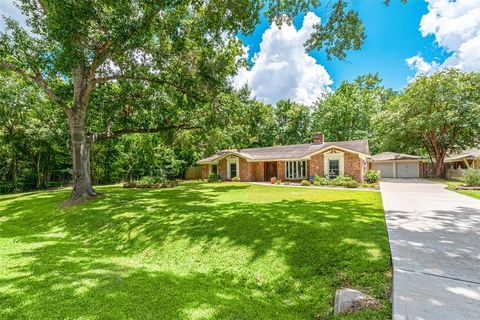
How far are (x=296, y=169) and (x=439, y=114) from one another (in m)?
13.7

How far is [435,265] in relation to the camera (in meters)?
3.78

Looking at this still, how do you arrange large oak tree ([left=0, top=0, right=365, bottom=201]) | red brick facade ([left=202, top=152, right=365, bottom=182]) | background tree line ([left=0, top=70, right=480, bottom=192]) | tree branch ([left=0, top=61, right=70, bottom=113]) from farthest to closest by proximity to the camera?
red brick facade ([left=202, top=152, right=365, bottom=182]) < background tree line ([left=0, top=70, right=480, bottom=192]) < tree branch ([left=0, top=61, right=70, bottom=113]) < large oak tree ([left=0, top=0, right=365, bottom=201])

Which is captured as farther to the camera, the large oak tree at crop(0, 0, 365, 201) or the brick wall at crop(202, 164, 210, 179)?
the brick wall at crop(202, 164, 210, 179)

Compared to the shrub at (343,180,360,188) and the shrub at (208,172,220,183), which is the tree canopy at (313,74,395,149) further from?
the shrub at (208,172,220,183)

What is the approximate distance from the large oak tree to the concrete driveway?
6.86m

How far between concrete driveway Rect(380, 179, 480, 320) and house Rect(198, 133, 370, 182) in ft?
39.9

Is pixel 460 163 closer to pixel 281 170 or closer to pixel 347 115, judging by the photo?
pixel 347 115

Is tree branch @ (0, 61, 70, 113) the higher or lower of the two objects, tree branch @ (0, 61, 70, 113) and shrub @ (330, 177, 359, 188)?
the higher

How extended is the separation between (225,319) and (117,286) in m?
1.91

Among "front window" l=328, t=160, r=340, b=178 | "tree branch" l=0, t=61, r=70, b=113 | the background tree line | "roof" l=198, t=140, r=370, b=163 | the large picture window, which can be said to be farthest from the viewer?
the large picture window

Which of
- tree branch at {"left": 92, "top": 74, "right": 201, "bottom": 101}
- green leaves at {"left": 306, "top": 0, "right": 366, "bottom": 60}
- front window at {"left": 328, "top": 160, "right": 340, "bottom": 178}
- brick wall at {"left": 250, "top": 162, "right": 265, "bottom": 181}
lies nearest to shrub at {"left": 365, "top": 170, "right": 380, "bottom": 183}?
front window at {"left": 328, "top": 160, "right": 340, "bottom": 178}

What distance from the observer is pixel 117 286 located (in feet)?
12.3

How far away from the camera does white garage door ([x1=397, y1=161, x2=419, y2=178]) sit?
94.2 ft

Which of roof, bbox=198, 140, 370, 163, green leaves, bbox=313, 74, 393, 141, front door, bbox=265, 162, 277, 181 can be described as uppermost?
green leaves, bbox=313, 74, 393, 141
